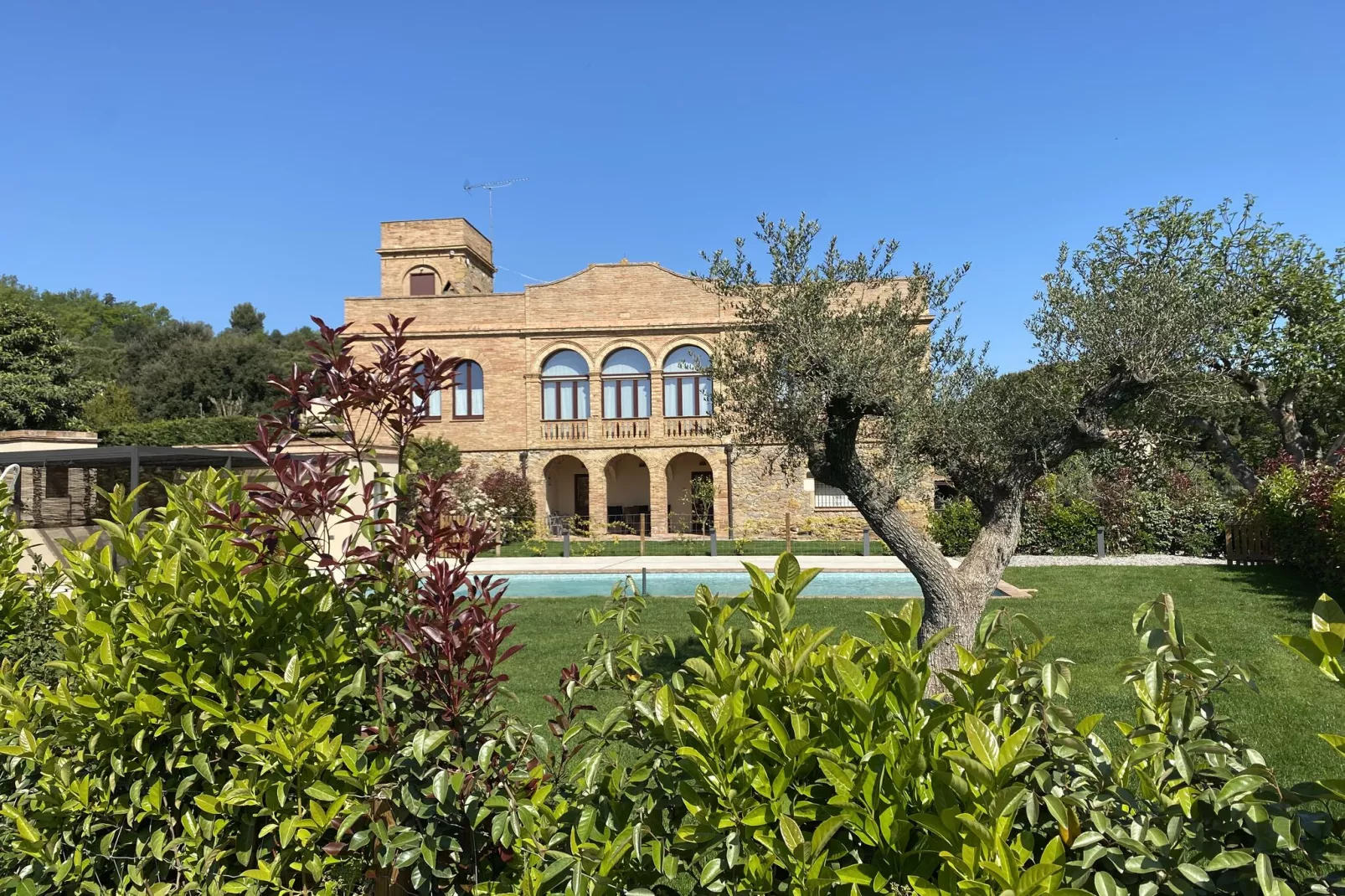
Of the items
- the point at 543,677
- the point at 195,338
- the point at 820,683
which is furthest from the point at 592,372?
the point at 195,338

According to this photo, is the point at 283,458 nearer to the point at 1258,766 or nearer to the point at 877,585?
the point at 1258,766

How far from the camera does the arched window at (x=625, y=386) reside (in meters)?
27.5

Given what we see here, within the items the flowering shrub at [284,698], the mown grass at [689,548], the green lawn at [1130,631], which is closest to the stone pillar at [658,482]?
the mown grass at [689,548]

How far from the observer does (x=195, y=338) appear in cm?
4788

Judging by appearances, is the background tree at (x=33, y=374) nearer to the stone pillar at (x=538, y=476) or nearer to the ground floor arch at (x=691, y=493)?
the stone pillar at (x=538, y=476)

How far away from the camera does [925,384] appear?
23.6 ft

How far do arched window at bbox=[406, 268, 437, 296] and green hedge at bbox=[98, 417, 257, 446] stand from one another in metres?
8.02

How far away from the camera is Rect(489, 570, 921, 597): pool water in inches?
558

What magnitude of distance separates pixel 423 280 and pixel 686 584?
20485 mm

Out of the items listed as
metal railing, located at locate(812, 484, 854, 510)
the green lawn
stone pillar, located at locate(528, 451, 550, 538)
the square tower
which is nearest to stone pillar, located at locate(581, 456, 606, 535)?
stone pillar, located at locate(528, 451, 550, 538)

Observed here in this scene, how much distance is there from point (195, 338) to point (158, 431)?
84.0ft

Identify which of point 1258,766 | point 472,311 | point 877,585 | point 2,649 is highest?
point 472,311

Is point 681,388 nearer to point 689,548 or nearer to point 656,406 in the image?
point 656,406

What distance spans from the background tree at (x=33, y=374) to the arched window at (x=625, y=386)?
17991 millimetres
